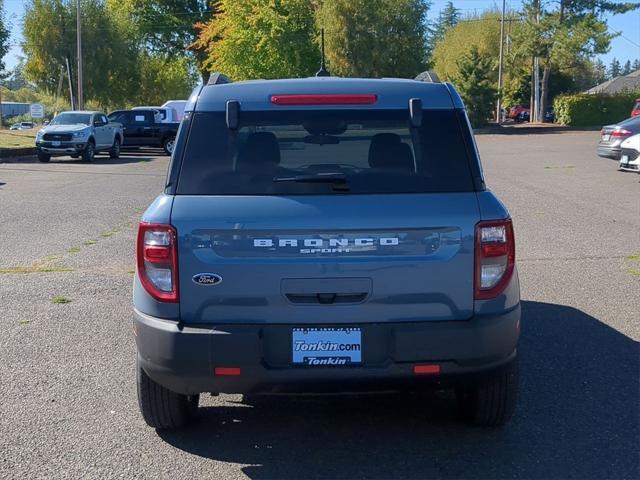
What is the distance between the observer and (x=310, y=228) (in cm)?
387

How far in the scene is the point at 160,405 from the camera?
447cm

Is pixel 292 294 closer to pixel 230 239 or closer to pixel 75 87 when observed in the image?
pixel 230 239

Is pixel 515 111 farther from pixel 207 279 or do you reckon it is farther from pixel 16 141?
pixel 207 279

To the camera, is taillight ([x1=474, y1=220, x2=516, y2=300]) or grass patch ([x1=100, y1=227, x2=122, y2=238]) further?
grass patch ([x1=100, y1=227, x2=122, y2=238])

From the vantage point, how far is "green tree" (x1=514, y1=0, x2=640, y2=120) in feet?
172

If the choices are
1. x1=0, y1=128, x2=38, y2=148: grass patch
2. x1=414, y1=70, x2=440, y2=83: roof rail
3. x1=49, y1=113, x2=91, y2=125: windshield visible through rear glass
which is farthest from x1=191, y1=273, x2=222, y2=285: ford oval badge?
x1=0, y1=128, x2=38, y2=148: grass patch

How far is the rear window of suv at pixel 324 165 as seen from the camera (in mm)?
4031

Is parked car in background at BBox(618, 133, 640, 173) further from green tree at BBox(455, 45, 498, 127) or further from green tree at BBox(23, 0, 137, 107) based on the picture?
green tree at BBox(23, 0, 137, 107)

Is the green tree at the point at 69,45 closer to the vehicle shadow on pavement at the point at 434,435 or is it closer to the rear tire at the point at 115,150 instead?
the rear tire at the point at 115,150

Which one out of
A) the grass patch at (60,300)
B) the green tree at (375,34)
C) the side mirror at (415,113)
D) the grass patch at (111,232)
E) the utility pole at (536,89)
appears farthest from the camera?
the utility pole at (536,89)

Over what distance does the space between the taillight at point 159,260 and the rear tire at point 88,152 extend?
2453 cm

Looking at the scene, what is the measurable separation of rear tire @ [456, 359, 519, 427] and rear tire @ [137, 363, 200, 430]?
5.26 feet

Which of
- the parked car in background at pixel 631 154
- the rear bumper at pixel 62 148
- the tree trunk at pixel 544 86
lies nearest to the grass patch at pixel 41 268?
the parked car in background at pixel 631 154

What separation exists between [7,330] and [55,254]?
3543mm
